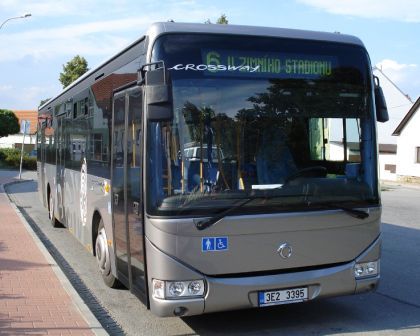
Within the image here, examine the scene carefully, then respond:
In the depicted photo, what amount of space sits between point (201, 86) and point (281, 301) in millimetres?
2149

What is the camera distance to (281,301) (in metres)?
5.41

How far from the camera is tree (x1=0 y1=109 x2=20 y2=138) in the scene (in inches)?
2063

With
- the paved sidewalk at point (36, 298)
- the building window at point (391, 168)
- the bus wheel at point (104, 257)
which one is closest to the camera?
the paved sidewalk at point (36, 298)

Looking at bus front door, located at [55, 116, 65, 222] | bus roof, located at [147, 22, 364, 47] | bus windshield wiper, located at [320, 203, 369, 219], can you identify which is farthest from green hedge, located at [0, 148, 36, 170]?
bus windshield wiper, located at [320, 203, 369, 219]

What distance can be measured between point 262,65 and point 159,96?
1121 millimetres

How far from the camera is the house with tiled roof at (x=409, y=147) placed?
1626 inches

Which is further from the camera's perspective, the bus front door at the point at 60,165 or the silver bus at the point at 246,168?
the bus front door at the point at 60,165

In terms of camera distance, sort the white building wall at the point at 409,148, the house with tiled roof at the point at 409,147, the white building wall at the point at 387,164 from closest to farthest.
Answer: the house with tiled roof at the point at 409,147, the white building wall at the point at 409,148, the white building wall at the point at 387,164

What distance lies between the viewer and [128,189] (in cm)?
587

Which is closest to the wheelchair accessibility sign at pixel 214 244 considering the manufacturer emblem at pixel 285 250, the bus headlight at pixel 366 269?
the manufacturer emblem at pixel 285 250

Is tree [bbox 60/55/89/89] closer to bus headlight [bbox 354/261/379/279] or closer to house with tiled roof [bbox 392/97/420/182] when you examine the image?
house with tiled roof [bbox 392/97/420/182]

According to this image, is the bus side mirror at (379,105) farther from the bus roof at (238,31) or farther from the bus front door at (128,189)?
the bus front door at (128,189)

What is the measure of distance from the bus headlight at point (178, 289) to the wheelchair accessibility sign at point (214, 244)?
31cm

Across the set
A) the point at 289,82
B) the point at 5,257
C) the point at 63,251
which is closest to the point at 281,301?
the point at 289,82
